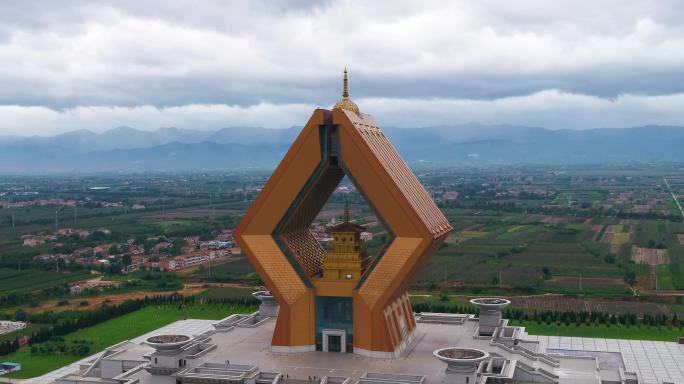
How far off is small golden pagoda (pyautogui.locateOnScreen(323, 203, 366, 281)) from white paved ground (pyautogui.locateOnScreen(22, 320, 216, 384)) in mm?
15442

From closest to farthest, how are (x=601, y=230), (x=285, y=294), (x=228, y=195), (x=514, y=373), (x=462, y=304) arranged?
(x=514, y=373) < (x=285, y=294) < (x=462, y=304) < (x=601, y=230) < (x=228, y=195)

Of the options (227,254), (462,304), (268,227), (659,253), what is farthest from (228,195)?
(268,227)

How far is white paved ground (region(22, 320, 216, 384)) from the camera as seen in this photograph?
41.8 metres

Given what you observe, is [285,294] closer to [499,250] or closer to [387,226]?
[387,226]

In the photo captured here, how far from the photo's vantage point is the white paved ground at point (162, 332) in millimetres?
41781

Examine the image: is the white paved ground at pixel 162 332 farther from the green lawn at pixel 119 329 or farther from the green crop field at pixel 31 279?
the green crop field at pixel 31 279

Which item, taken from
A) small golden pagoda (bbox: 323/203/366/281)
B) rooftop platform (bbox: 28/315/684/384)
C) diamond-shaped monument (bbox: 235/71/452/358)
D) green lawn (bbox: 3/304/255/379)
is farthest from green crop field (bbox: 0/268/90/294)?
small golden pagoda (bbox: 323/203/366/281)

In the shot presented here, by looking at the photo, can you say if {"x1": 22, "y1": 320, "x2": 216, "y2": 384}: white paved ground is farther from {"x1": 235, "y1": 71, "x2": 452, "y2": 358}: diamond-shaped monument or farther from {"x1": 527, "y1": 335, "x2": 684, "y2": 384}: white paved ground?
{"x1": 527, "y1": 335, "x2": 684, "y2": 384}: white paved ground

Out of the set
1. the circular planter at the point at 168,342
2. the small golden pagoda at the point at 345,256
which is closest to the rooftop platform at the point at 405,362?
the circular planter at the point at 168,342

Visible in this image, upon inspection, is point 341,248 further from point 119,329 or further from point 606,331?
point 606,331

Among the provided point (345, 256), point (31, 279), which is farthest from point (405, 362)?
point (31, 279)

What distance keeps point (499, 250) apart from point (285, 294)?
53.5 m

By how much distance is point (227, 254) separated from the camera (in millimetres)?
89188

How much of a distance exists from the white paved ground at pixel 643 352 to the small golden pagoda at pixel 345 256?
12.1 m
